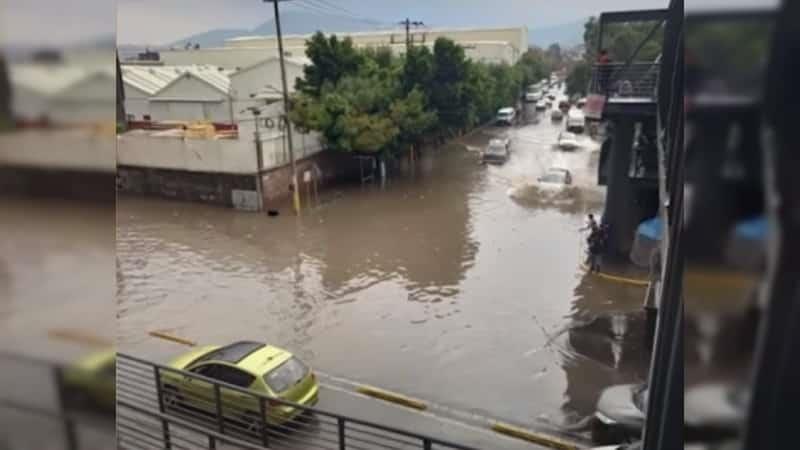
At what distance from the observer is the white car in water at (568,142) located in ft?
36.5

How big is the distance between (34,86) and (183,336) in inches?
154

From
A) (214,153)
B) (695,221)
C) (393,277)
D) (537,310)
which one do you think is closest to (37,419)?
(695,221)

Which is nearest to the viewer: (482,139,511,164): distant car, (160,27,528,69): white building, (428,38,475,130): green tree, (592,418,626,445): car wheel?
(592,418,626,445): car wheel

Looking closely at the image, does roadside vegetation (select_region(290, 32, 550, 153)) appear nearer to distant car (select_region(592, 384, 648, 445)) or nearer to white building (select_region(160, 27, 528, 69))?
white building (select_region(160, 27, 528, 69))

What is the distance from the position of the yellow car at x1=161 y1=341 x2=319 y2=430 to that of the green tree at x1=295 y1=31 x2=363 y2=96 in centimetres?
596

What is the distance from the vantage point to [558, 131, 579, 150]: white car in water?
11.1 metres

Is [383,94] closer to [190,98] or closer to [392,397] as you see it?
[190,98]

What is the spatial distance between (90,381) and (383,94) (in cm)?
820

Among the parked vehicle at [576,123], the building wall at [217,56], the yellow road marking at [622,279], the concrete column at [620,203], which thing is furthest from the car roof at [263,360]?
the building wall at [217,56]

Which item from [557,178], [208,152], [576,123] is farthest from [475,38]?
[208,152]

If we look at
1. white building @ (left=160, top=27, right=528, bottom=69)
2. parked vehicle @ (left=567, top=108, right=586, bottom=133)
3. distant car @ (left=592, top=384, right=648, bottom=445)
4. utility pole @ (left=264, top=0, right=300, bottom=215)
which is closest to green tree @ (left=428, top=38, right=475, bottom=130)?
utility pole @ (left=264, top=0, right=300, bottom=215)

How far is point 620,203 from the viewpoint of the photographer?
16.7ft

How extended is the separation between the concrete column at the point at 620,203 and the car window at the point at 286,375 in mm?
3139

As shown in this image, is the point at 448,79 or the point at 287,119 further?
the point at 448,79
